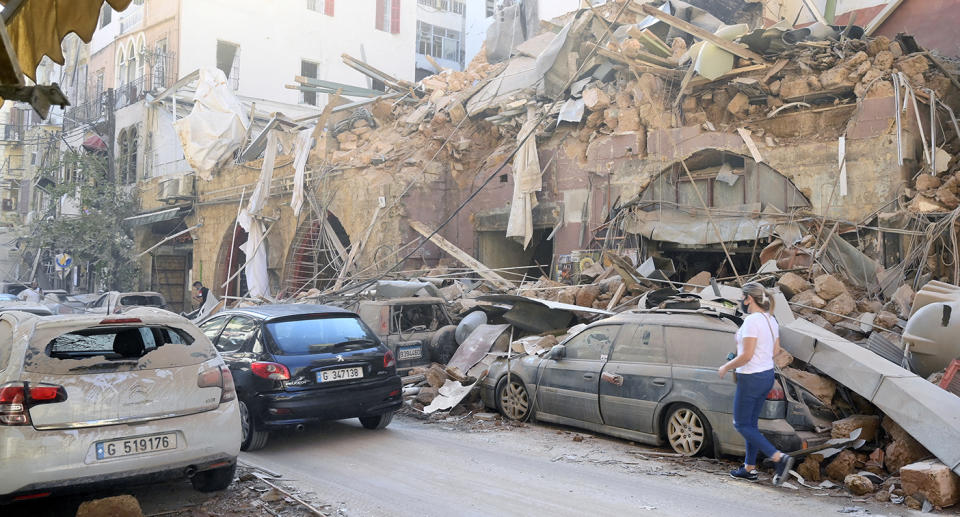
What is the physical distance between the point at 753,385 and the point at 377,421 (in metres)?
4.20

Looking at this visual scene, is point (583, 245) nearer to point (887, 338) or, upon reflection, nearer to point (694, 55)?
point (694, 55)

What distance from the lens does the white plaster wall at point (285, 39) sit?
32.6 metres

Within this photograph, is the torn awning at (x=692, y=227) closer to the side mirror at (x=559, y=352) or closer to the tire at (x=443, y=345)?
the tire at (x=443, y=345)

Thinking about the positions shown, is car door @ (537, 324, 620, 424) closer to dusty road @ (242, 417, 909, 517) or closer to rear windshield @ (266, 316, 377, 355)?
dusty road @ (242, 417, 909, 517)

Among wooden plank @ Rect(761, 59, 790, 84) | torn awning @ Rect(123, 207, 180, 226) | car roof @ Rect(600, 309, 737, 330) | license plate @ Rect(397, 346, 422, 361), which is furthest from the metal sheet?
torn awning @ Rect(123, 207, 180, 226)

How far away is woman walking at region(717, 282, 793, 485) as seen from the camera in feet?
19.3

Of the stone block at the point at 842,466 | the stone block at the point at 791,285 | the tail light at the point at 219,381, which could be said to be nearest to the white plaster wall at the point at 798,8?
the stone block at the point at 791,285

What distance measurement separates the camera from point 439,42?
152 feet

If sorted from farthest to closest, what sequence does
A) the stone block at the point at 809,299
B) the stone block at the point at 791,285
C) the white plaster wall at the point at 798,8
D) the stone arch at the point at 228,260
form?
the stone arch at the point at 228,260 < the white plaster wall at the point at 798,8 < the stone block at the point at 791,285 < the stone block at the point at 809,299

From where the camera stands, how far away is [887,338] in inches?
331

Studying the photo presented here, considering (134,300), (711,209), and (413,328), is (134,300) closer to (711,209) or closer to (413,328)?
(413,328)

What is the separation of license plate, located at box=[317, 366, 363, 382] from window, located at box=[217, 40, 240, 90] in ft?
96.4

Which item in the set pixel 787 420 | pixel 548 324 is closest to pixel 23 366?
pixel 787 420

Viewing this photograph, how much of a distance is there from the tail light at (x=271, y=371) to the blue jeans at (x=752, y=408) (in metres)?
4.27
